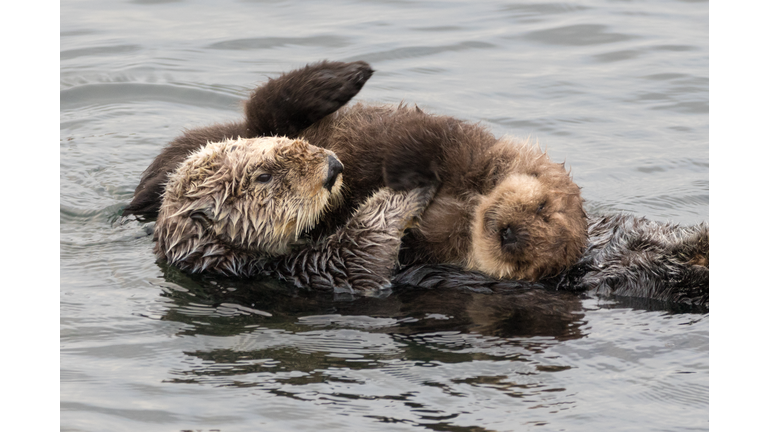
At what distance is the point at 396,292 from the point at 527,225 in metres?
0.97

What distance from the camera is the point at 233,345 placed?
3.96 meters

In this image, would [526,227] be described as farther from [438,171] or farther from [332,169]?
[332,169]

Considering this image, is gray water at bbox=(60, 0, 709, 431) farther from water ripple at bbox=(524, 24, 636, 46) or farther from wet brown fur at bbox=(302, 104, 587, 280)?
wet brown fur at bbox=(302, 104, 587, 280)

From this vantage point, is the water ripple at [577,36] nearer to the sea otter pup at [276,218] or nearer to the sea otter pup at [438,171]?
the sea otter pup at [438,171]

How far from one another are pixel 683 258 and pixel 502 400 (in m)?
1.46

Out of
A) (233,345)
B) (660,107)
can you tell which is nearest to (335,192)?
(233,345)

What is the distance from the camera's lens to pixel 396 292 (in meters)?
4.56

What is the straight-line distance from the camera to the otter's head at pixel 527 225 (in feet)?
13.0

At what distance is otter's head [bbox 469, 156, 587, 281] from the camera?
3.96m

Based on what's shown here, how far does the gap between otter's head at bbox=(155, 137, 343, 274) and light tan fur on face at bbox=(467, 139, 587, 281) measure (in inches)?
35.2

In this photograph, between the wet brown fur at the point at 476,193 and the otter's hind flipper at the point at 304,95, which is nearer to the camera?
the wet brown fur at the point at 476,193

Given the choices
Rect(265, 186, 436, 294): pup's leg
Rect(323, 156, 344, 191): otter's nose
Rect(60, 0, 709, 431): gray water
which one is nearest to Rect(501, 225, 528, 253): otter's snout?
Rect(60, 0, 709, 431): gray water

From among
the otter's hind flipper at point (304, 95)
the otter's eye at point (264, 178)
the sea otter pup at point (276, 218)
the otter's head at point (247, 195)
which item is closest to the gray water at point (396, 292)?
the sea otter pup at point (276, 218)

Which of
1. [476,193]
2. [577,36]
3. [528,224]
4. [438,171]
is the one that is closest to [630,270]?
[528,224]
